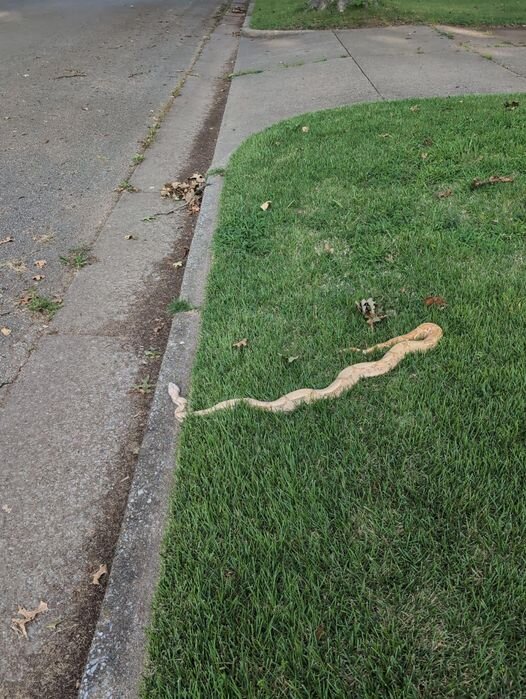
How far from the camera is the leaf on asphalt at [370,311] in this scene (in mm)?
3125

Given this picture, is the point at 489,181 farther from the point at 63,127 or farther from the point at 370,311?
the point at 63,127

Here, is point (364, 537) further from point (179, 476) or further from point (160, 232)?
point (160, 232)

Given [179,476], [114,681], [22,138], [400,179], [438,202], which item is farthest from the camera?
→ [22,138]

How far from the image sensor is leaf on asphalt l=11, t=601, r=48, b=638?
2041 mm

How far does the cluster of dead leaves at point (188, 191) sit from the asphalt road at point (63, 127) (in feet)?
1.67

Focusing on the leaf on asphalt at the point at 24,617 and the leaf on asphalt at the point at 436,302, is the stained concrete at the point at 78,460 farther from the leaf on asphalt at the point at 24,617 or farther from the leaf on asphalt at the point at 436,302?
the leaf on asphalt at the point at 436,302

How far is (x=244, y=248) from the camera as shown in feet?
13.2

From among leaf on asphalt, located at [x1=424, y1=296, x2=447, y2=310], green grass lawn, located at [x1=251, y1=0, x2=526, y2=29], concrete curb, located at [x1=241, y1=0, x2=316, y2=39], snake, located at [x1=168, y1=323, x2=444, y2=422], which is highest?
green grass lawn, located at [x1=251, y1=0, x2=526, y2=29]

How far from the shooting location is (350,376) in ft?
8.91

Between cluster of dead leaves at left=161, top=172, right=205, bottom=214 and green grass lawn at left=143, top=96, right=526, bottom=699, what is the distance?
128 centimetres

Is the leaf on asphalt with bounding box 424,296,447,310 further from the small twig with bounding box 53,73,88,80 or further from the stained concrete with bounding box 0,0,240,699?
the small twig with bounding box 53,73,88,80

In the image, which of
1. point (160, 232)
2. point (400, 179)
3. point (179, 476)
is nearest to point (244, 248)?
point (160, 232)

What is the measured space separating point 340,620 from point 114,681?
2.15ft

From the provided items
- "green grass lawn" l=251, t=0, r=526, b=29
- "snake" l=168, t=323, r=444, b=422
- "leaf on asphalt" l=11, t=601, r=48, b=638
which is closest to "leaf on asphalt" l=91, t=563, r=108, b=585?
"leaf on asphalt" l=11, t=601, r=48, b=638
